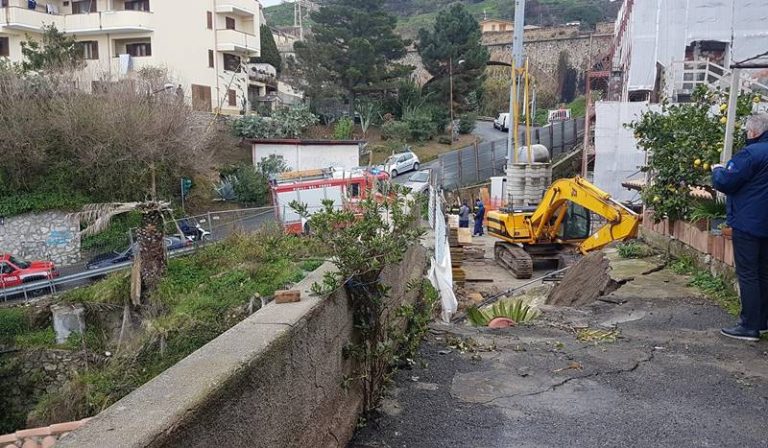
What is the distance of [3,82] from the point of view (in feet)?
72.8

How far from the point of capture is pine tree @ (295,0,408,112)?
4059cm

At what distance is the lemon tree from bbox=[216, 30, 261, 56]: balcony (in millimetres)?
32005

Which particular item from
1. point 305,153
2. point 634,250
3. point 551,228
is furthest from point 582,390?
point 305,153

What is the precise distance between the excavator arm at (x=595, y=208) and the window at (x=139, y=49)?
27.1 meters

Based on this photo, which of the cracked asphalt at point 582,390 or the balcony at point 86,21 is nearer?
the cracked asphalt at point 582,390

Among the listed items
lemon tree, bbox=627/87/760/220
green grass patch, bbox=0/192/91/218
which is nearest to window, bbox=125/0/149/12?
green grass patch, bbox=0/192/91/218

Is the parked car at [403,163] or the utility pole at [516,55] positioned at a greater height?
the utility pole at [516,55]

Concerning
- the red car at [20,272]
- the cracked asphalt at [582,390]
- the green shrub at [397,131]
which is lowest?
the red car at [20,272]

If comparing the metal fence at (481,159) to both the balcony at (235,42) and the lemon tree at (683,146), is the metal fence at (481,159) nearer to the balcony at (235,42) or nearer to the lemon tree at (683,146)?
the balcony at (235,42)

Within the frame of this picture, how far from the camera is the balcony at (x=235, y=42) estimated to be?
37406 mm

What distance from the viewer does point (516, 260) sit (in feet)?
51.3

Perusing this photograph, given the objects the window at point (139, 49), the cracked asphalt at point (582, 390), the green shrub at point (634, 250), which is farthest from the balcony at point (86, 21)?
the cracked asphalt at point (582, 390)

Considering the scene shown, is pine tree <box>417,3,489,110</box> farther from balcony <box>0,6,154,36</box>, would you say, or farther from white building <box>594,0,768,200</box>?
balcony <box>0,6,154,36</box>

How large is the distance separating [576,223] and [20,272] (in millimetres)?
15830
